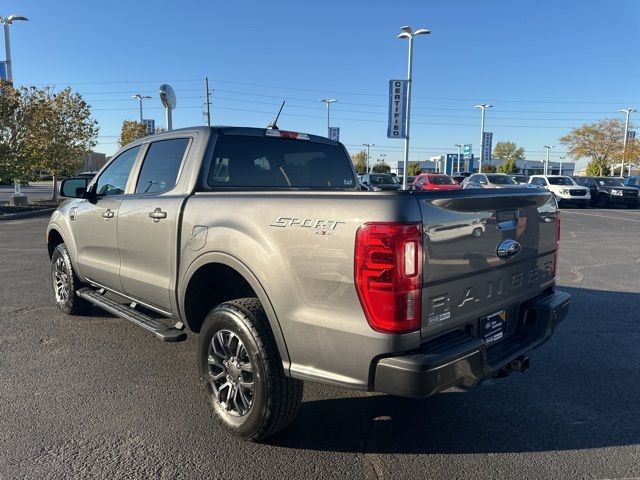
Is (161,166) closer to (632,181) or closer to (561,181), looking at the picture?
(561,181)

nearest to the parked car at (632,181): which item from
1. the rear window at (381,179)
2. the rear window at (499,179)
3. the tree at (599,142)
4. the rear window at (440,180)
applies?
the rear window at (499,179)

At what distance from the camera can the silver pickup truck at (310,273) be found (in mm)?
2447

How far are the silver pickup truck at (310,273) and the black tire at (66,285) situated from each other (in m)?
1.23

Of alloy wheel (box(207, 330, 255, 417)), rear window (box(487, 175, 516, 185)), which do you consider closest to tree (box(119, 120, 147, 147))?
rear window (box(487, 175, 516, 185))

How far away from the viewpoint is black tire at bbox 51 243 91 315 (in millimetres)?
5383

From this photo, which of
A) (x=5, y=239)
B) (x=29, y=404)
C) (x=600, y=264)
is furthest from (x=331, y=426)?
(x=5, y=239)

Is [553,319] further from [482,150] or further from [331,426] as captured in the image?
[482,150]

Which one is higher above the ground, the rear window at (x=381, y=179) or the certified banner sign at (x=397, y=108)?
the certified banner sign at (x=397, y=108)

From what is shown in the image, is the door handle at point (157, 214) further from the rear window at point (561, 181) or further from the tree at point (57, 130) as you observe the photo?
the rear window at point (561, 181)

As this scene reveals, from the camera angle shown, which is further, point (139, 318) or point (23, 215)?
point (23, 215)

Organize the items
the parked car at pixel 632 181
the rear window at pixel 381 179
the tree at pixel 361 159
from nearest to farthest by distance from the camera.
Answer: the rear window at pixel 381 179
the parked car at pixel 632 181
the tree at pixel 361 159

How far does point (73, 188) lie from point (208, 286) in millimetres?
2537

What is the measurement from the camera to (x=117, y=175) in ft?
15.8

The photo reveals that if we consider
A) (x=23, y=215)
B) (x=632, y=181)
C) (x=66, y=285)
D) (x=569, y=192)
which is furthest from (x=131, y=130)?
(x=66, y=285)
